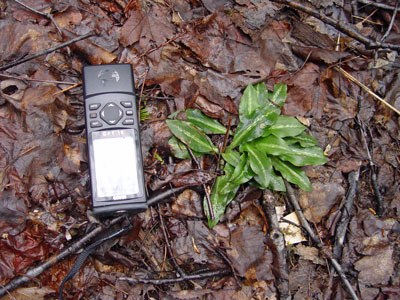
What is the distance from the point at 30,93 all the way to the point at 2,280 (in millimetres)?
1469

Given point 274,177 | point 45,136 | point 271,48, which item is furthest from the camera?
point 271,48

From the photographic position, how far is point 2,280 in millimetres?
2730

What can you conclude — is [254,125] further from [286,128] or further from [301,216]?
[301,216]

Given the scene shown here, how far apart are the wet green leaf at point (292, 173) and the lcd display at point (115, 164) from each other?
1.28 meters

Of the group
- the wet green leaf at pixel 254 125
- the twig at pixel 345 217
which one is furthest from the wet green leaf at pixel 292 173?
the twig at pixel 345 217

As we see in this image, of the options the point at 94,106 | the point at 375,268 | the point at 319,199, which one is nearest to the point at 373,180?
the point at 319,199

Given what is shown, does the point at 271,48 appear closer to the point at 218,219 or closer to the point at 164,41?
the point at 164,41

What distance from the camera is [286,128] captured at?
10.4 ft

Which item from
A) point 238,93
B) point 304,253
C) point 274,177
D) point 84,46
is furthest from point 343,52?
point 84,46

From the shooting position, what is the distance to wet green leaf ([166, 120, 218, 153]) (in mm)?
3070

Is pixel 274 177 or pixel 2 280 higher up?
pixel 274 177

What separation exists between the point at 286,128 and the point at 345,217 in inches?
39.1

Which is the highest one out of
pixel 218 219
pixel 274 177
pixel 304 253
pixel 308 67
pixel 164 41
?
pixel 164 41

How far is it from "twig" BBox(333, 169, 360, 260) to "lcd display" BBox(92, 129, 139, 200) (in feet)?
6.11
